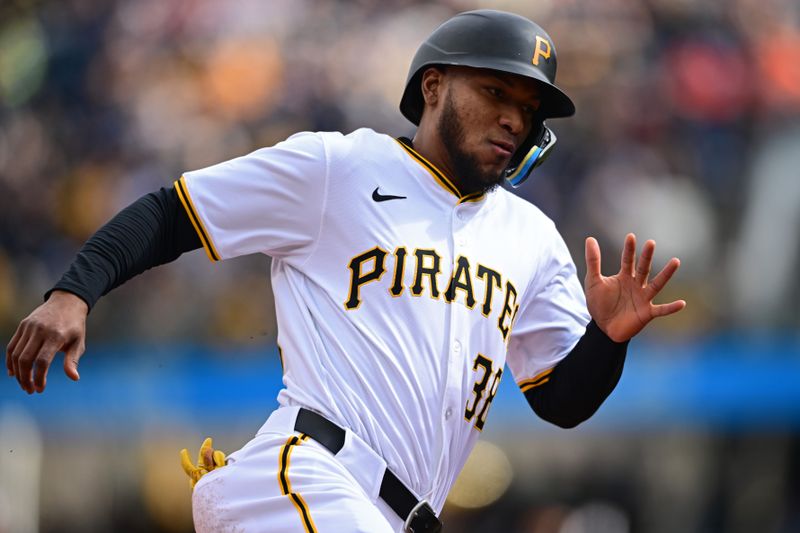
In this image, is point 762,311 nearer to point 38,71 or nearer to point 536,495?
point 536,495

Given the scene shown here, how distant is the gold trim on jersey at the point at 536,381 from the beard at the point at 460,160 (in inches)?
24.1

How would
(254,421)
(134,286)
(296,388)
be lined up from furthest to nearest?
1. (134,286)
2. (254,421)
3. (296,388)

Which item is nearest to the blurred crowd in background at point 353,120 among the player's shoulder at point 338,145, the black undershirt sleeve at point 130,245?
the player's shoulder at point 338,145

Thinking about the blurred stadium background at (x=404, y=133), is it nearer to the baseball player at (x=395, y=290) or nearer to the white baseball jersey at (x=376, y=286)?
the baseball player at (x=395, y=290)

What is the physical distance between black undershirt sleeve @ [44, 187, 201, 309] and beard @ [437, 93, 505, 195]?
0.83 metres

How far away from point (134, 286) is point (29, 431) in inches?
44.1

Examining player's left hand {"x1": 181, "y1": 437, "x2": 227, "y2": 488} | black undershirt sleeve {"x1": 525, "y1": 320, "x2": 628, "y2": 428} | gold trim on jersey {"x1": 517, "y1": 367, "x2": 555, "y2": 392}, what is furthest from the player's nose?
player's left hand {"x1": 181, "y1": 437, "x2": 227, "y2": 488}

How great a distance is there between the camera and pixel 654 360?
717 cm

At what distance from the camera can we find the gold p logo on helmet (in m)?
3.56

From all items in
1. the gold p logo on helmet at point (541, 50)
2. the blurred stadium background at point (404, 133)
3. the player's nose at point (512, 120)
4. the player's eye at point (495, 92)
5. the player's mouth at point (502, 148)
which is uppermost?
the gold p logo on helmet at point (541, 50)

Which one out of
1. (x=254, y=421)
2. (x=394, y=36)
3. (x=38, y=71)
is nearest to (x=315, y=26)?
(x=394, y=36)

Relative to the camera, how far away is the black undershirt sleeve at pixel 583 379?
11.6 feet

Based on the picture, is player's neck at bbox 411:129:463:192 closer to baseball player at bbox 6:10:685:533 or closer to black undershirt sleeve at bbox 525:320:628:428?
baseball player at bbox 6:10:685:533

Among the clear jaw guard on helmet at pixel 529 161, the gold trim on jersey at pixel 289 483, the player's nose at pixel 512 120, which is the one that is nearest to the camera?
the gold trim on jersey at pixel 289 483
